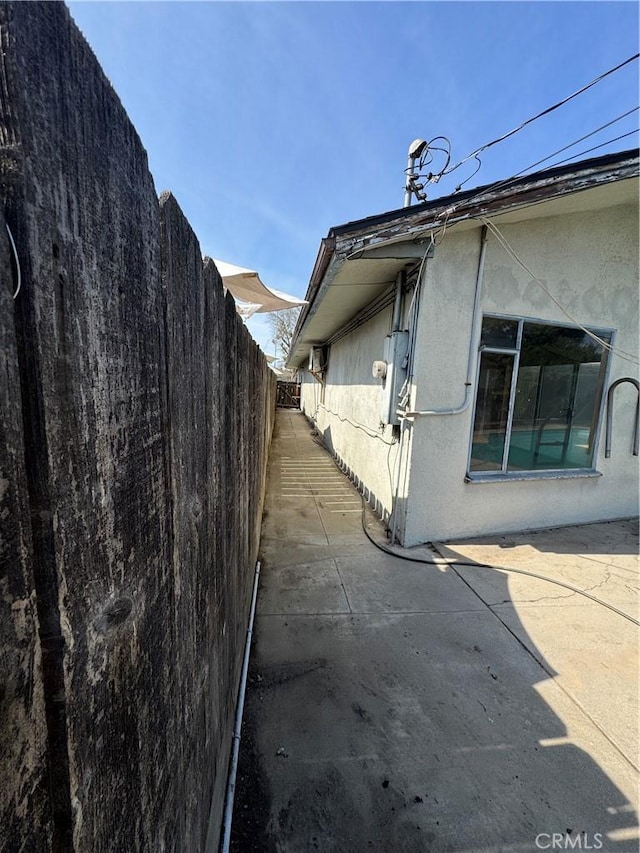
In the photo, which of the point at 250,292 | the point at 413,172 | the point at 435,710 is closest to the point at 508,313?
the point at 413,172

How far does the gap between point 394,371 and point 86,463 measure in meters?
3.76

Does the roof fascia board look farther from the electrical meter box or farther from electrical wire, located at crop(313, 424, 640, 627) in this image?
electrical wire, located at crop(313, 424, 640, 627)

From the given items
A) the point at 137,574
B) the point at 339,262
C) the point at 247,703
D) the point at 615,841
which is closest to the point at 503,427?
the point at 339,262

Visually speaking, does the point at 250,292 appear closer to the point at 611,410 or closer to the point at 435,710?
the point at 435,710

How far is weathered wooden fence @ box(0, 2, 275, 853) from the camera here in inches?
A: 14.5

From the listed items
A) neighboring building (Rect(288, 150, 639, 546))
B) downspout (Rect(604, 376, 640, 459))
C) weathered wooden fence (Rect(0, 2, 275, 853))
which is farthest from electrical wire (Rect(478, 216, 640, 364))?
weathered wooden fence (Rect(0, 2, 275, 853))

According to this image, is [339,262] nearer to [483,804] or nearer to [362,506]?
[362,506]

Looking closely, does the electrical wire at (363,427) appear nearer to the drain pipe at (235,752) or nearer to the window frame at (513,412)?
the window frame at (513,412)

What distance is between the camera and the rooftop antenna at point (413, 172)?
15.0 ft

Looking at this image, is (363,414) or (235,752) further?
(363,414)

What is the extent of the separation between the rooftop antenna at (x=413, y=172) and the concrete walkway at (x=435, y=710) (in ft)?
15.0

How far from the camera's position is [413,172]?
16.0ft

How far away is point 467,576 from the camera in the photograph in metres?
3.45

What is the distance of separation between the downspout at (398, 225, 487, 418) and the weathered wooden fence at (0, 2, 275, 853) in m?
3.30
